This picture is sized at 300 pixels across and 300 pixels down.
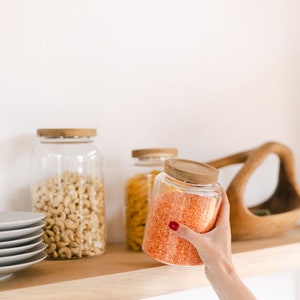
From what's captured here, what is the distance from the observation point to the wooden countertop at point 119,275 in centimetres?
89

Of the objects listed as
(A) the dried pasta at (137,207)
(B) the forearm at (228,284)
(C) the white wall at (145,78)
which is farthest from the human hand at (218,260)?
(C) the white wall at (145,78)

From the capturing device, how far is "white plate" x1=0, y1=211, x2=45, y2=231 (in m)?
0.89

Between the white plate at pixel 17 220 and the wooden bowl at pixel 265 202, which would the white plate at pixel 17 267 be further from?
the wooden bowl at pixel 265 202

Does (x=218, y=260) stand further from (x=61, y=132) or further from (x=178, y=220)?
(x=61, y=132)

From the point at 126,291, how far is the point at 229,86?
712 millimetres

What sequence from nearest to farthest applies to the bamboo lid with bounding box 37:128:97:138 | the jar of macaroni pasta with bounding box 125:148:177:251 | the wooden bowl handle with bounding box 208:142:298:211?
the bamboo lid with bounding box 37:128:97:138
the jar of macaroni pasta with bounding box 125:148:177:251
the wooden bowl handle with bounding box 208:142:298:211

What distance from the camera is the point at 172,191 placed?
3.19 feet

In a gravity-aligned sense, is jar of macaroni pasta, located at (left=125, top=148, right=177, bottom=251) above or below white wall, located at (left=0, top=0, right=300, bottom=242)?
below

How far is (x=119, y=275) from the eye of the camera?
3.15ft

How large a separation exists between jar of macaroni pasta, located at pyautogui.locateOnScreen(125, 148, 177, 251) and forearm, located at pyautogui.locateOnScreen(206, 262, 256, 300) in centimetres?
25

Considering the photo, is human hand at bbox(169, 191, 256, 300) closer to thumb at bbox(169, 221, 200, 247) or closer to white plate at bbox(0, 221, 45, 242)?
thumb at bbox(169, 221, 200, 247)

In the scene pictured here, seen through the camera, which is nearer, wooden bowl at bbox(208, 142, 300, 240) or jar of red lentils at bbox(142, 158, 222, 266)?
jar of red lentils at bbox(142, 158, 222, 266)

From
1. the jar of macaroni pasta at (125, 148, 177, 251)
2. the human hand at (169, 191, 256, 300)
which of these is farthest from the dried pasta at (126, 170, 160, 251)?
the human hand at (169, 191, 256, 300)

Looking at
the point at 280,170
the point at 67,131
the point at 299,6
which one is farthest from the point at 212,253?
the point at 299,6
